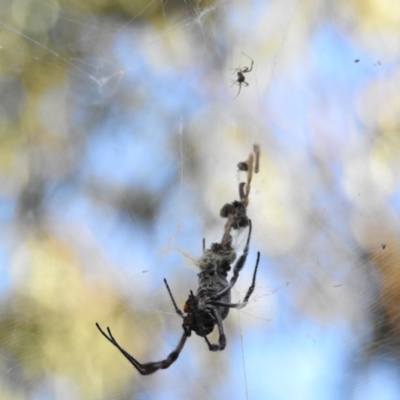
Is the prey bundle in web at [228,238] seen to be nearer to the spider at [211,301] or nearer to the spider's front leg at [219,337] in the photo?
the spider at [211,301]

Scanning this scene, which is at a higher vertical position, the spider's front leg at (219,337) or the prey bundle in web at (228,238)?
the prey bundle in web at (228,238)

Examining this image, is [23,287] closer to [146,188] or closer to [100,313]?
[100,313]

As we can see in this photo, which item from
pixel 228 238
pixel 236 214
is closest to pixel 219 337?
pixel 228 238

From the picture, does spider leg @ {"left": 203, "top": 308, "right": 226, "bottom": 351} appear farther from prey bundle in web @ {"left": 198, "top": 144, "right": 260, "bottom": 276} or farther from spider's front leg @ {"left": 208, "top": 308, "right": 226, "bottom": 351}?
prey bundle in web @ {"left": 198, "top": 144, "right": 260, "bottom": 276}

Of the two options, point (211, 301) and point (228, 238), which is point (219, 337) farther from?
point (228, 238)

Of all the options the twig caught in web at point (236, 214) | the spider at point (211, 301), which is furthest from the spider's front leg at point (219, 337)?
the twig caught in web at point (236, 214)

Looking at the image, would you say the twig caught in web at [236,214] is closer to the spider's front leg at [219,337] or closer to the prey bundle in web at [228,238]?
the prey bundle in web at [228,238]

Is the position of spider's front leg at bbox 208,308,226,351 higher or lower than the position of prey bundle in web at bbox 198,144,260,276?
lower

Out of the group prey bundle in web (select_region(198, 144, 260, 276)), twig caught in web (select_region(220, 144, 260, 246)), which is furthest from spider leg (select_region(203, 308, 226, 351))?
twig caught in web (select_region(220, 144, 260, 246))

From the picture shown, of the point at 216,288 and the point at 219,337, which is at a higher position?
the point at 216,288
